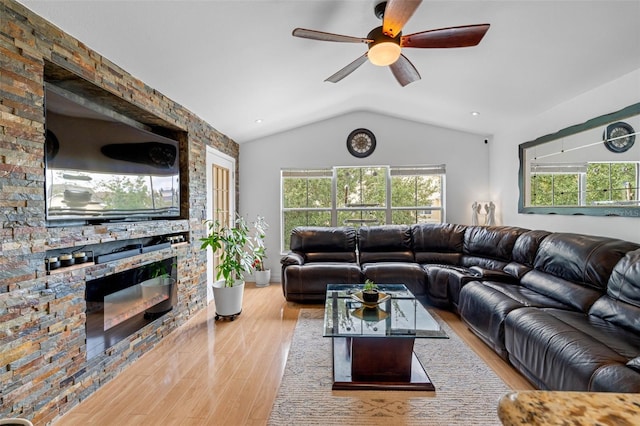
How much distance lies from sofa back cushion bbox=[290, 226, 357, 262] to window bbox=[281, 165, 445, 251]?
2.35 feet

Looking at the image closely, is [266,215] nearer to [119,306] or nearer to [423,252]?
[423,252]

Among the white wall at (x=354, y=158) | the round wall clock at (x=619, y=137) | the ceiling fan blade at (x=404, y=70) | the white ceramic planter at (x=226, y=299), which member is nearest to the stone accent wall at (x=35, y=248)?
the white ceramic planter at (x=226, y=299)

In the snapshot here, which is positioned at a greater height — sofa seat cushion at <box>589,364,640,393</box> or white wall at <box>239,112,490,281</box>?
white wall at <box>239,112,490,281</box>

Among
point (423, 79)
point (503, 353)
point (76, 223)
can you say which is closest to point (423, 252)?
point (503, 353)

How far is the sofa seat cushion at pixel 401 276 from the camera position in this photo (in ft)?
12.1

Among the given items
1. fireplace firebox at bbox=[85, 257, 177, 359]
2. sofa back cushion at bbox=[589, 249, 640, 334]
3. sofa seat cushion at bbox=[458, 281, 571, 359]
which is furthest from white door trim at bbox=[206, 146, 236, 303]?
sofa back cushion at bbox=[589, 249, 640, 334]

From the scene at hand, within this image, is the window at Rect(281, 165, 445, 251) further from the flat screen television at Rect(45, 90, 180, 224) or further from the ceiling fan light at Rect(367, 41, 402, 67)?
the ceiling fan light at Rect(367, 41, 402, 67)

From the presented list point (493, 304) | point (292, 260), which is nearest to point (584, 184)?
point (493, 304)

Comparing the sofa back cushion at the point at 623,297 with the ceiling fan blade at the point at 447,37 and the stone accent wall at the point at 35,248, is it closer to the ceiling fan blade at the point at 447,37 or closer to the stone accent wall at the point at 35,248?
the ceiling fan blade at the point at 447,37

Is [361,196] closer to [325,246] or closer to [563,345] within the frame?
[325,246]

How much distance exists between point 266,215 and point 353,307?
2.99m

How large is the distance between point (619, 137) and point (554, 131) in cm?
87

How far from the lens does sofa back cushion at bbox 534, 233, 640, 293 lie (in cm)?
234

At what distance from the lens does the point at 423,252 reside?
14.3 feet
